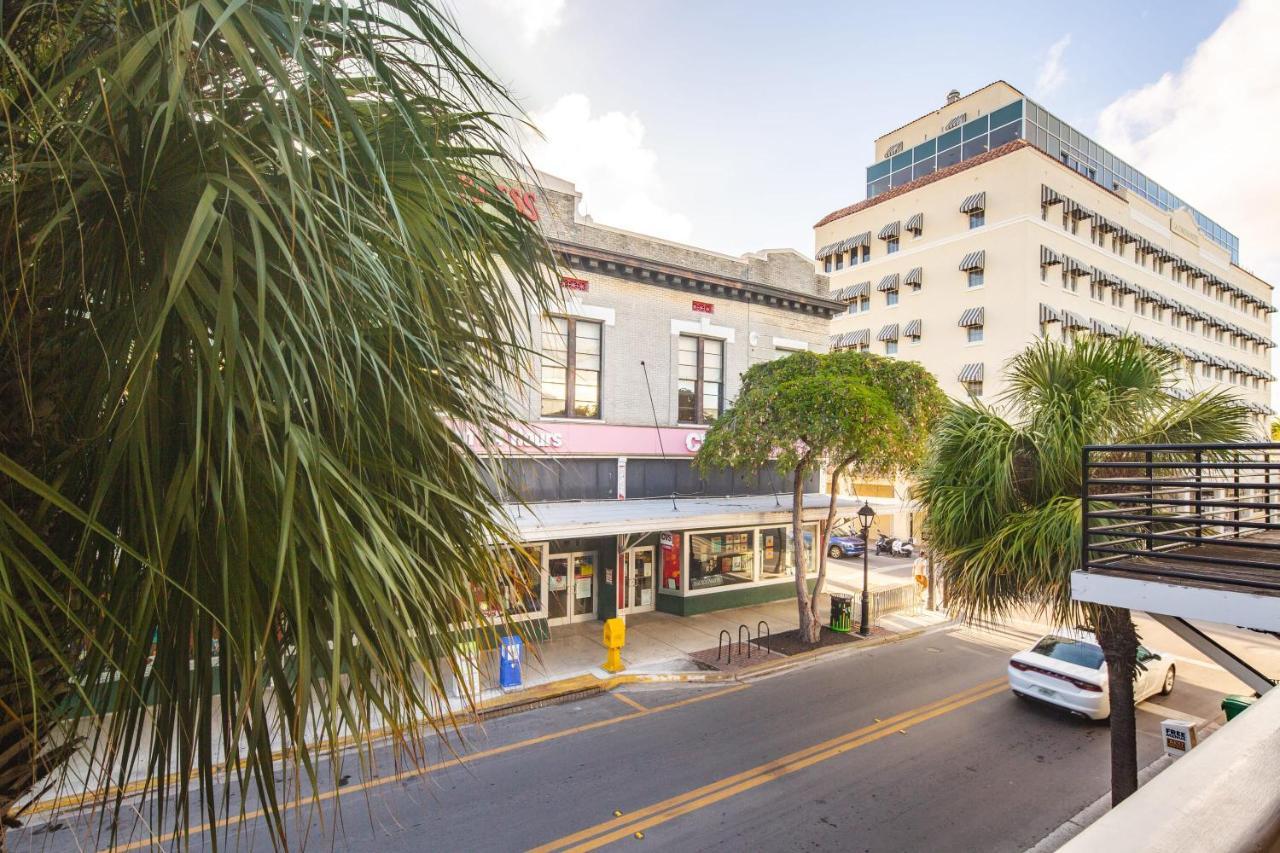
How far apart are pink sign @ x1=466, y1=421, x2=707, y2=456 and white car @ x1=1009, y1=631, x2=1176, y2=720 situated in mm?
9289

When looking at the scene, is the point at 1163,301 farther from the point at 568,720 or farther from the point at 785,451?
the point at 568,720

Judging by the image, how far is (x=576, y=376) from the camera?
55.5 ft

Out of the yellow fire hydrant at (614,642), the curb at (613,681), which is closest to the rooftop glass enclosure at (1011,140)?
the curb at (613,681)

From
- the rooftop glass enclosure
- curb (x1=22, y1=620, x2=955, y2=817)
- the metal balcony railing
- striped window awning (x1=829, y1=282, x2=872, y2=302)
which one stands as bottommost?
curb (x1=22, y1=620, x2=955, y2=817)

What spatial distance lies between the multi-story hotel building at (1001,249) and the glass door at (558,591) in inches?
930

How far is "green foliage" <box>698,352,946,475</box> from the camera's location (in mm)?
14008

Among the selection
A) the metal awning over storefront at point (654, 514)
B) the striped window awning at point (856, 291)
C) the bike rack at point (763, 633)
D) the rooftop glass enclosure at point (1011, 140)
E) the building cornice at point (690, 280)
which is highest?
the rooftop glass enclosure at point (1011, 140)

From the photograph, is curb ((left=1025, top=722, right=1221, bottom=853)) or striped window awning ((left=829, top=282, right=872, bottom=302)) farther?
striped window awning ((left=829, top=282, right=872, bottom=302))

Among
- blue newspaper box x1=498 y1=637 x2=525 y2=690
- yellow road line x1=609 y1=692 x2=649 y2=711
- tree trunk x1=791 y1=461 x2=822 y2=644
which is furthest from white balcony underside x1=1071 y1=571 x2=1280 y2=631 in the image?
tree trunk x1=791 y1=461 x2=822 y2=644

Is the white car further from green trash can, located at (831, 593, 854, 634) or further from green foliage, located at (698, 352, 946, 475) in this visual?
green trash can, located at (831, 593, 854, 634)

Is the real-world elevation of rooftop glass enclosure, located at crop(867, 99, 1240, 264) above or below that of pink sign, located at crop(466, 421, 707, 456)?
above

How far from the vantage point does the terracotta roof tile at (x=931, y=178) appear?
32594 mm

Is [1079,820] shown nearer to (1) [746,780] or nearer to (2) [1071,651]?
(1) [746,780]

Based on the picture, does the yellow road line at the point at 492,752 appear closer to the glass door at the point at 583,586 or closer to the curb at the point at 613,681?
the curb at the point at 613,681
